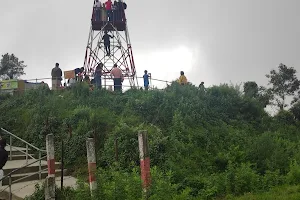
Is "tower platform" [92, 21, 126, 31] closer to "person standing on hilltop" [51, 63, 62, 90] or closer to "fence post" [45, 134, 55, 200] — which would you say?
"person standing on hilltop" [51, 63, 62, 90]

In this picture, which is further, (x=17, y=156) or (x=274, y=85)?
(x=274, y=85)

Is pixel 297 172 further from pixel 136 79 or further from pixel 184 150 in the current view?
pixel 136 79

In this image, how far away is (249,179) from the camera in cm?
1030

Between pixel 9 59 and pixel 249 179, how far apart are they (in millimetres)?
36170

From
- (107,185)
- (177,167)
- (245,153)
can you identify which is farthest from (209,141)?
(107,185)

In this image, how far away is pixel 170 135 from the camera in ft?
47.6

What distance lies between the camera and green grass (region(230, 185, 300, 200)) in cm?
890

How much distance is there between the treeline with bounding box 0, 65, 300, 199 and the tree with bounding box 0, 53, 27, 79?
20.1 meters

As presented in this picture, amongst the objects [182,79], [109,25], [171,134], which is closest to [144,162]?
[171,134]

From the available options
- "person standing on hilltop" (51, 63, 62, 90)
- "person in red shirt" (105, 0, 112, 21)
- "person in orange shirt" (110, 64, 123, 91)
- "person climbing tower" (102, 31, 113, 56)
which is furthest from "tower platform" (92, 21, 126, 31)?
"person in orange shirt" (110, 64, 123, 91)

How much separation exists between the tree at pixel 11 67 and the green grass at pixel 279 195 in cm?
3440

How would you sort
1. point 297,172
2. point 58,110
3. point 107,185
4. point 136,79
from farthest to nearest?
point 136,79 < point 58,110 < point 297,172 < point 107,185

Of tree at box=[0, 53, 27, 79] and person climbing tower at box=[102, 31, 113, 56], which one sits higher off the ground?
tree at box=[0, 53, 27, 79]

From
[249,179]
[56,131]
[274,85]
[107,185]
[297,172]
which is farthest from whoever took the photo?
[274,85]
